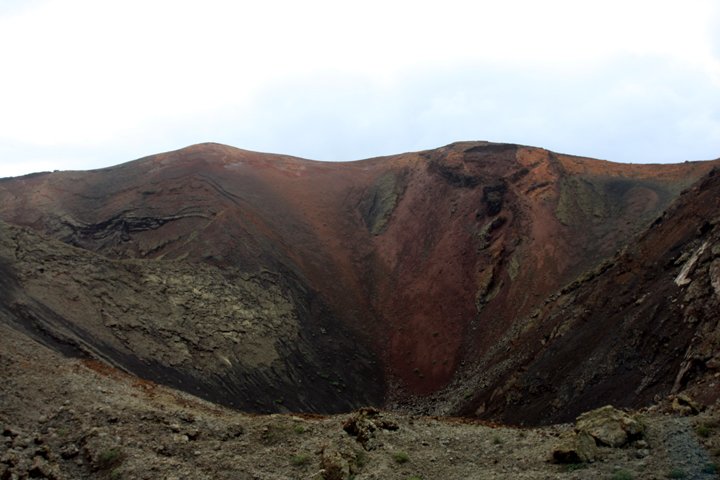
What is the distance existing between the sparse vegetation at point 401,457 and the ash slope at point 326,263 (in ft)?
23.0

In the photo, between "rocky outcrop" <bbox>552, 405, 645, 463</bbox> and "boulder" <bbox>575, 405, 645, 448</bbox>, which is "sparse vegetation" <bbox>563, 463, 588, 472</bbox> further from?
"boulder" <bbox>575, 405, 645, 448</bbox>

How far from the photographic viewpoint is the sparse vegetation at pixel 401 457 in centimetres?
1212

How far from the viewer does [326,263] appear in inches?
1462

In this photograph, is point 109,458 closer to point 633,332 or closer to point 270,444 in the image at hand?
point 270,444

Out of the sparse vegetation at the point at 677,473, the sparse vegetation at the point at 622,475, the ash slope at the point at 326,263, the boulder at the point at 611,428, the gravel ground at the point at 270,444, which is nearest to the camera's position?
the sparse vegetation at the point at 677,473

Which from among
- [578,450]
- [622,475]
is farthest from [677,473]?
[578,450]

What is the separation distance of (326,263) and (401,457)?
25262mm

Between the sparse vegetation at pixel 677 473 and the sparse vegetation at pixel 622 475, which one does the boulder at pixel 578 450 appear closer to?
the sparse vegetation at pixel 622 475

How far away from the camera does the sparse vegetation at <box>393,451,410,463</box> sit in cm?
1212

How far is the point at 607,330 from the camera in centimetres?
1997

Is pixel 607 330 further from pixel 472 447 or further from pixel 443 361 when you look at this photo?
pixel 443 361

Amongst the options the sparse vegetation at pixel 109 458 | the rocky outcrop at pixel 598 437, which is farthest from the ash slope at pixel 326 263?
the sparse vegetation at pixel 109 458

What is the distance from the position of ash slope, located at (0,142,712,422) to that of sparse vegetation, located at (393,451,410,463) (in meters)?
7.03

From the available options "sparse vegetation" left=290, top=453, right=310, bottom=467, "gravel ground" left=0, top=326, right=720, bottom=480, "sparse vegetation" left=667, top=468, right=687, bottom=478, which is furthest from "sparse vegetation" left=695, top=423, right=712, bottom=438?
"sparse vegetation" left=290, top=453, right=310, bottom=467
